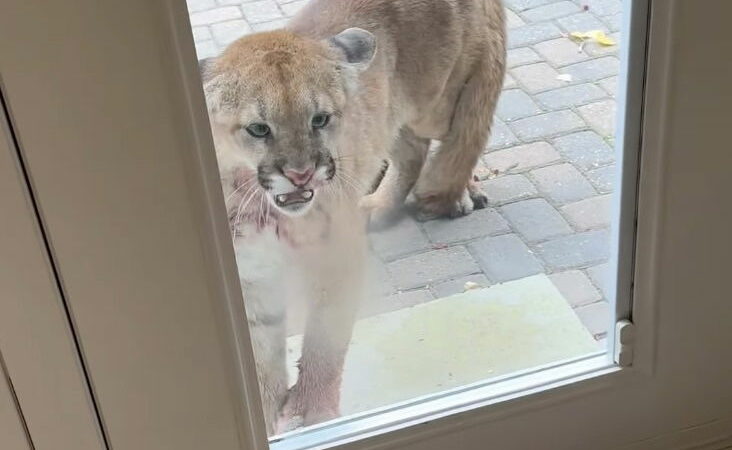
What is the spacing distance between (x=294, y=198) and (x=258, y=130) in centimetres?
10

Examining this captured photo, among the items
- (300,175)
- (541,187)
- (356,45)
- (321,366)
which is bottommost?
(321,366)

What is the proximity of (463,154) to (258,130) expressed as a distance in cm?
28

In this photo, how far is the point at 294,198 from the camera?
3.94 ft

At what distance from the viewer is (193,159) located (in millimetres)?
1089

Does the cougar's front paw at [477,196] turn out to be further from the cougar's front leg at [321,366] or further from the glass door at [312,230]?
the cougar's front leg at [321,366]

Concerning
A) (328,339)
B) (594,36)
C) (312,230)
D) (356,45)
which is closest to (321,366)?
(328,339)

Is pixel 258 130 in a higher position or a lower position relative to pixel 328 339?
higher

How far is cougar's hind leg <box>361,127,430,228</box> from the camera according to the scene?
124 centimetres

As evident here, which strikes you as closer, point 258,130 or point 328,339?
point 258,130

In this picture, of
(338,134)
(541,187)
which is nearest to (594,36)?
(541,187)

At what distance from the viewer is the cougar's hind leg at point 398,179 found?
4.08ft

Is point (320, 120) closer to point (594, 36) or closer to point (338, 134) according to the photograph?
point (338, 134)

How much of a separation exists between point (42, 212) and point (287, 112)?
293 mm

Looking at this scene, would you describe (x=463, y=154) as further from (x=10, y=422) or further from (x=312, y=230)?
(x=10, y=422)
